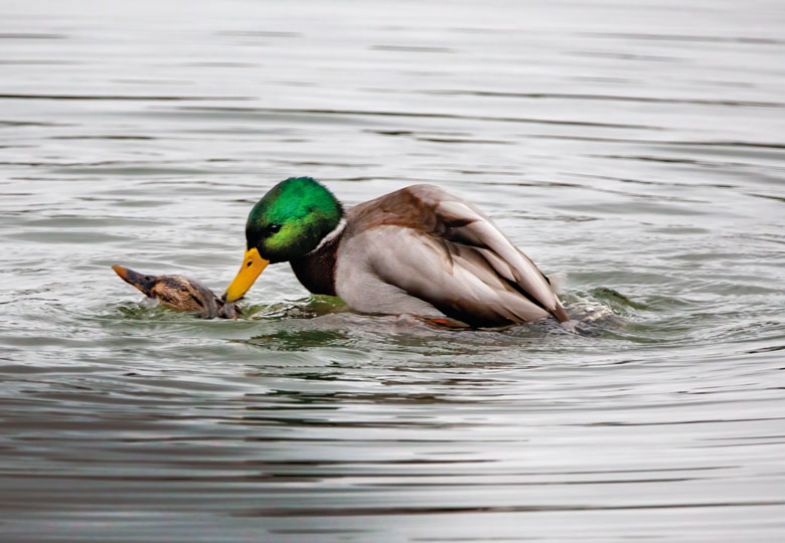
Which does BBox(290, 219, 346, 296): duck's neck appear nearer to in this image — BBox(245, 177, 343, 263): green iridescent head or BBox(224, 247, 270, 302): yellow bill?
BBox(245, 177, 343, 263): green iridescent head

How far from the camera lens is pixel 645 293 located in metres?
9.22

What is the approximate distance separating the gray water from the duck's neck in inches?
Result: 4.3

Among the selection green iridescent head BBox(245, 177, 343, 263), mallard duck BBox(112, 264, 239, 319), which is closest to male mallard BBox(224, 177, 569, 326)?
green iridescent head BBox(245, 177, 343, 263)

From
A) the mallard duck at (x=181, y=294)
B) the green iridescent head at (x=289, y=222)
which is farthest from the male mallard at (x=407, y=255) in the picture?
the mallard duck at (x=181, y=294)

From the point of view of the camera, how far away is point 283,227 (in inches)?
329

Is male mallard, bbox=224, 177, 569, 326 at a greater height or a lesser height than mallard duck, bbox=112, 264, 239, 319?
greater

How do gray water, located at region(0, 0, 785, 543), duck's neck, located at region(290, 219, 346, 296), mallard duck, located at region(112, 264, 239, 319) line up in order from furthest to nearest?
duck's neck, located at region(290, 219, 346, 296)
mallard duck, located at region(112, 264, 239, 319)
gray water, located at region(0, 0, 785, 543)

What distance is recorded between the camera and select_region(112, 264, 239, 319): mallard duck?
26.7 feet

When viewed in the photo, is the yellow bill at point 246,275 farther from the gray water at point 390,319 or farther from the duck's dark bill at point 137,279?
the duck's dark bill at point 137,279

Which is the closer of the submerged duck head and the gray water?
the gray water

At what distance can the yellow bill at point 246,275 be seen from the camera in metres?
8.34

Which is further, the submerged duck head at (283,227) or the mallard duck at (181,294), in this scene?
the submerged duck head at (283,227)

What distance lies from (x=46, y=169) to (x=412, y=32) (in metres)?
8.06

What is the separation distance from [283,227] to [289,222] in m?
0.04
